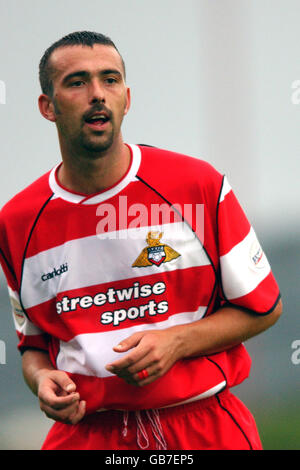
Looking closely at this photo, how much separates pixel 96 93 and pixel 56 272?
1.98 ft

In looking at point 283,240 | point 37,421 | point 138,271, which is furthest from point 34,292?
point 283,240

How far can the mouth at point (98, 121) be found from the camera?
8.68 ft

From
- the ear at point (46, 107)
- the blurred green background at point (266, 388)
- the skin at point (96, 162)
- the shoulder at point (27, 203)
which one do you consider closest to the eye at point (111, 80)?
the skin at point (96, 162)

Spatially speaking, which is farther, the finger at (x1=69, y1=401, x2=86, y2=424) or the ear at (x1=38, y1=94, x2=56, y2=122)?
the ear at (x1=38, y1=94, x2=56, y2=122)

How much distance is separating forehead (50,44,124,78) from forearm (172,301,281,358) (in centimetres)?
87

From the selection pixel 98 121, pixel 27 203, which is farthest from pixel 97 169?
pixel 27 203

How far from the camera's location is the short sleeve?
104 inches

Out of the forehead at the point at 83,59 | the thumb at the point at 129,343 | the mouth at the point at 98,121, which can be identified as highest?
the forehead at the point at 83,59

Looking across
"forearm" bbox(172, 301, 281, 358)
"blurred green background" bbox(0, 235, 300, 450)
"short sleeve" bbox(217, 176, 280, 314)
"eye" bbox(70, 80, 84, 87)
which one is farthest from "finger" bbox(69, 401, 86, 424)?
"blurred green background" bbox(0, 235, 300, 450)

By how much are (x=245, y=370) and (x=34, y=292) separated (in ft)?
2.47

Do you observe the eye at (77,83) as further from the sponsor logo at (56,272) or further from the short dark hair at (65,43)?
the sponsor logo at (56,272)

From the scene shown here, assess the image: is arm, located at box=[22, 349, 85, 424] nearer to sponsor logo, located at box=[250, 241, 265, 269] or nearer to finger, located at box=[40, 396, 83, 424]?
finger, located at box=[40, 396, 83, 424]

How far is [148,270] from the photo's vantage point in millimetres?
2676

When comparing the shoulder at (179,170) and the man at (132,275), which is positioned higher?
the shoulder at (179,170)
